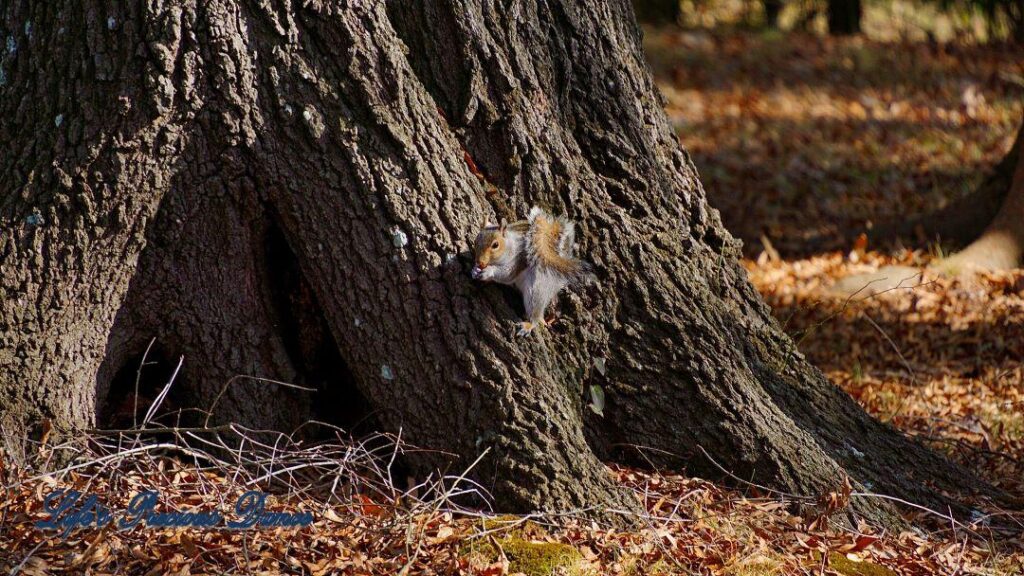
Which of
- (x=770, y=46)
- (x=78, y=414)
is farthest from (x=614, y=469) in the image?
(x=770, y=46)

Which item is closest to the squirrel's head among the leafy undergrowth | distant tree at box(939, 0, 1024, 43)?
the leafy undergrowth

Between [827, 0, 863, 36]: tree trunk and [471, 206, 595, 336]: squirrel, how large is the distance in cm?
1114

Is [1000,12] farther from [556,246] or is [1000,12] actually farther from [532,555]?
[532,555]

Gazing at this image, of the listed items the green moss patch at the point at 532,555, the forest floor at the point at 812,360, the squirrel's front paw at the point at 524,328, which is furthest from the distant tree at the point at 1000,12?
the green moss patch at the point at 532,555

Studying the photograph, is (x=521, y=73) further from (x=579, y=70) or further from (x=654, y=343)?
(x=654, y=343)

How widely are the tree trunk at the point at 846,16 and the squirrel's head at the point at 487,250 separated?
11436mm

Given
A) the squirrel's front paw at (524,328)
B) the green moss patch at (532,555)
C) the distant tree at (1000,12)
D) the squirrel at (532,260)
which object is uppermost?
the distant tree at (1000,12)

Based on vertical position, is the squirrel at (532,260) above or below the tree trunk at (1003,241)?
above

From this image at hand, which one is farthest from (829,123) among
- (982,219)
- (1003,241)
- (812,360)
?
(812,360)

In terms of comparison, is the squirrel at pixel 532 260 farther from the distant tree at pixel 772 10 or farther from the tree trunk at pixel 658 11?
the distant tree at pixel 772 10

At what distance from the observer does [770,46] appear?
12.6 meters

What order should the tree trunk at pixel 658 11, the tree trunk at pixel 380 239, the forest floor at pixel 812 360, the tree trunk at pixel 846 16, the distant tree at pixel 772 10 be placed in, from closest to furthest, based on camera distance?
the forest floor at pixel 812 360 → the tree trunk at pixel 380 239 → the tree trunk at pixel 846 16 → the tree trunk at pixel 658 11 → the distant tree at pixel 772 10

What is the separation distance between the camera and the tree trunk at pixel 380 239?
137 inches

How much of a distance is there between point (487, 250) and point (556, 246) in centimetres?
34
